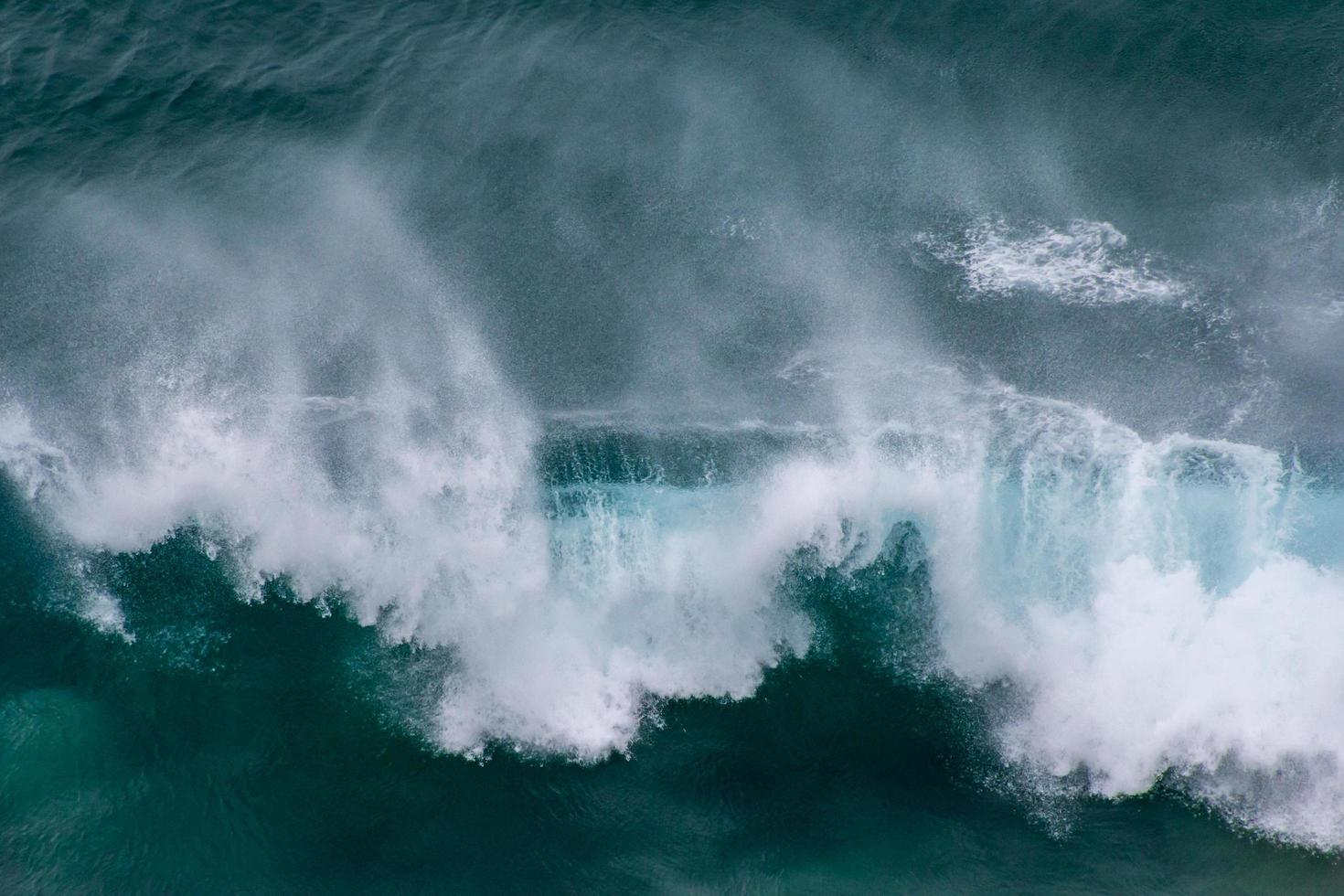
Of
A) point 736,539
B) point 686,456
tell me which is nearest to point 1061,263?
point 686,456

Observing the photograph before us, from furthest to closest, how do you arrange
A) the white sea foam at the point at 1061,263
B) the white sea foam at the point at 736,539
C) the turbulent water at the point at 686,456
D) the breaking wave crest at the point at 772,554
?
1. the white sea foam at the point at 1061,263
2. the white sea foam at the point at 736,539
3. the breaking wave crest at the point at 772,554
4. the turbulent water at the point at 686,456

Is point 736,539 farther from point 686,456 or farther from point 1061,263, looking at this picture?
point 1061,263

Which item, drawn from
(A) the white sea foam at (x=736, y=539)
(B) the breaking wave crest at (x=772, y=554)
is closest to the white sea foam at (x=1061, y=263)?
(A) the white sea foam at (x=736, y=539)

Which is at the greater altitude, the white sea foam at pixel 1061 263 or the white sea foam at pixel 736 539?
the white sea foam at pixel 1061 263

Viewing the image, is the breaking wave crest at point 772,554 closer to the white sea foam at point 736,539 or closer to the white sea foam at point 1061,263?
the white sea foam at point 736,539

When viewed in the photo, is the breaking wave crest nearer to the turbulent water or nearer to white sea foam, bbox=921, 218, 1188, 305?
the turbulent water

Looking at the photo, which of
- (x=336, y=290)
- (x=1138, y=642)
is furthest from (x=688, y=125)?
(x=1138, y=642)
